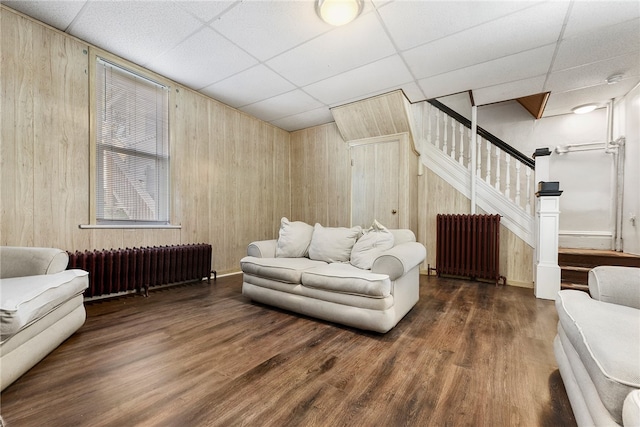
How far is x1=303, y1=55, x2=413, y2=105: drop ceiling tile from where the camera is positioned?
290 centimetres

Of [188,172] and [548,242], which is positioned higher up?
[188,172]

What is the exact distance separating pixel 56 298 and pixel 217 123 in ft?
9.71

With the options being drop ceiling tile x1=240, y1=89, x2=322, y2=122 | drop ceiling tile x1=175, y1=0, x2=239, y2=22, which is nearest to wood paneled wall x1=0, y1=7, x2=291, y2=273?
drop ceiling tile x1=240, y1=89, x2=322, y2=122

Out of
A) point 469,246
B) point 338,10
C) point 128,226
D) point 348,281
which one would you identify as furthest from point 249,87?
point 469,246

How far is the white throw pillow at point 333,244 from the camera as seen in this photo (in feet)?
8.73

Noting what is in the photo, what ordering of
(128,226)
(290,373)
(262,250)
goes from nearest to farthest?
(290,373) → (262,250) → (128,226)

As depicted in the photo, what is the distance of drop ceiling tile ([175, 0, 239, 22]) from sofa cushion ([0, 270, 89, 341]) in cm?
223

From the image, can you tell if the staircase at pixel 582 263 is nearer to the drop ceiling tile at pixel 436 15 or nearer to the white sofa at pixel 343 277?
the white sofa at pixel 343 277

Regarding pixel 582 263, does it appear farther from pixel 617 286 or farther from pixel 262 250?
pixel 262 250

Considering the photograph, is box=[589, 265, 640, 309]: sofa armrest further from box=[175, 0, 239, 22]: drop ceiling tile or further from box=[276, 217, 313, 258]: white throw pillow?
box=[175, 0, 239, 22]: drop ceiling tile

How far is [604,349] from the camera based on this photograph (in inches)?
33.9

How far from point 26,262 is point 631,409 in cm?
302

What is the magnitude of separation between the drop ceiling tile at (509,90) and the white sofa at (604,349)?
2.72 m

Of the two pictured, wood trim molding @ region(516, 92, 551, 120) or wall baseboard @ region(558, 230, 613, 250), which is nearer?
wood trim molding @ region(516, 92, 551, 120)
